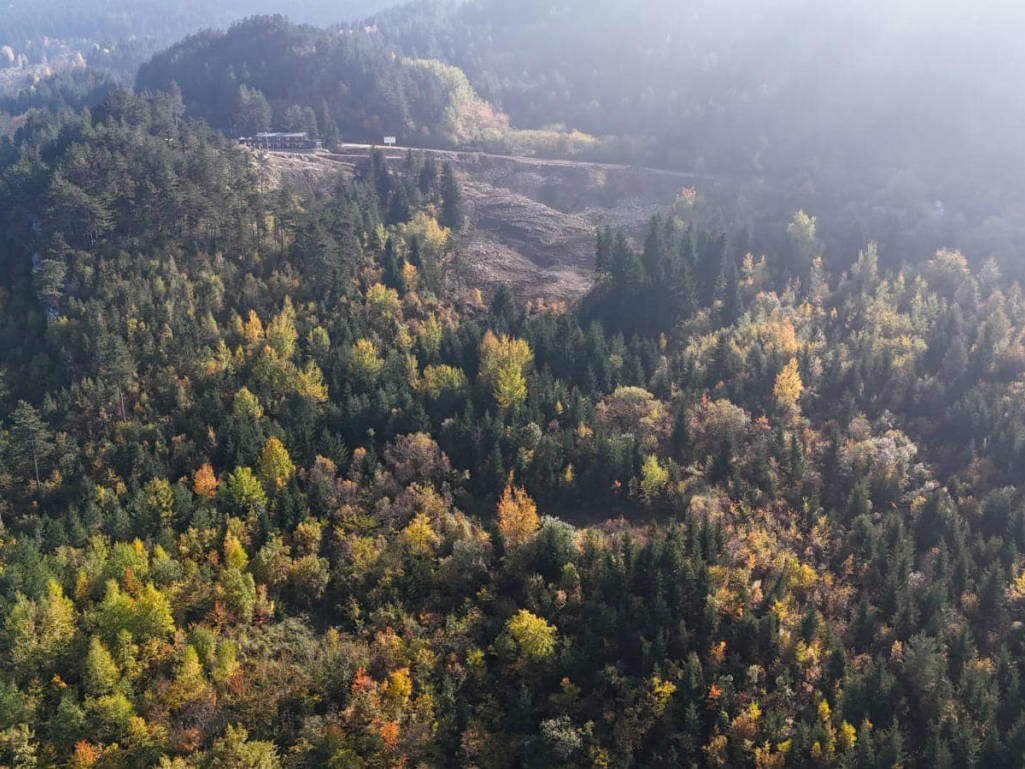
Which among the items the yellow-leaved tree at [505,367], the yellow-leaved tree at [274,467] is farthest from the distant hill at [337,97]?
the yellow-leaved tree at [274,467]

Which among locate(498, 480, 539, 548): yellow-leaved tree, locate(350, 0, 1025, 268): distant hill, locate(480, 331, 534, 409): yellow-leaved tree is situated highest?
locate(350, 0, 1025, 268): distant hill

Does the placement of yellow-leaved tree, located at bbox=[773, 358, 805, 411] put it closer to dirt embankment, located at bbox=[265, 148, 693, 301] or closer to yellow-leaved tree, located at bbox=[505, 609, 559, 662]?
dirt embankment, located at bbox=[265, 148, 693, 301]

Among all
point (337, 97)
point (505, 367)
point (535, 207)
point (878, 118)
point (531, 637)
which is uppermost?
point (337, 97)

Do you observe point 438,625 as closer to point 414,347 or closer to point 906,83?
point 414,347

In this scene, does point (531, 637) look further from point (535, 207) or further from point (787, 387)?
Result: point (535, 207)

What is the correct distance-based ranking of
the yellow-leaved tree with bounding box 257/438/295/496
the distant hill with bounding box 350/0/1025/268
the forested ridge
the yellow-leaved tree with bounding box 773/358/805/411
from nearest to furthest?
the forested ridge, the yellow-leaved tree with bounding box 257/438/295/496, the yellow-leaved tree with bounding box 773/358/805/411, the distant hill with bounding box 350/0/1025/268

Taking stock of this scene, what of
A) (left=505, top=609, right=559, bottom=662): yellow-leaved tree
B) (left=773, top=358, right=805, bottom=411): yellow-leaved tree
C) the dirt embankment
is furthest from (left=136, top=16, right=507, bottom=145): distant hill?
(left=505, top=609, right=559, bottom=662): yellow-leaved tree

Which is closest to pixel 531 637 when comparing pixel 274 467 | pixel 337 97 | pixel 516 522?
pixel 516 522
